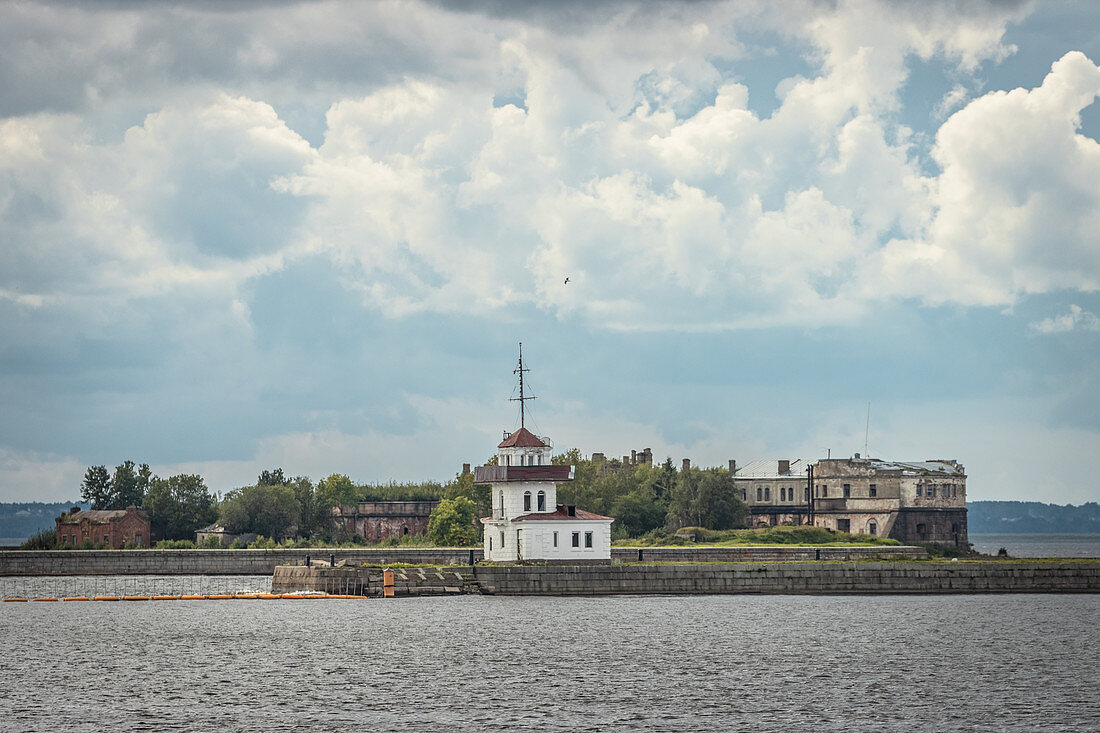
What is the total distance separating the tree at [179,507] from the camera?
134125 millimetres

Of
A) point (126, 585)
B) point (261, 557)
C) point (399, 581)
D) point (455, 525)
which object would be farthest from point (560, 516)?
point (126, 585)

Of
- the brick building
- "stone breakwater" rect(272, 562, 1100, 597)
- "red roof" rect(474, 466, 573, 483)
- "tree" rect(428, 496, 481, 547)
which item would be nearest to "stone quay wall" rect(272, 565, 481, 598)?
"stone breakwater" rect(272, 562, 1100, 597)

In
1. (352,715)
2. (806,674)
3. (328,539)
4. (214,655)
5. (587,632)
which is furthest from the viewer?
(328,539)

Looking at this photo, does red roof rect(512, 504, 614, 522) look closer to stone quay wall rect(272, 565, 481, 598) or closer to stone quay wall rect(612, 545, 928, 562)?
stone quay wall rect(272, 565, 481, 598)

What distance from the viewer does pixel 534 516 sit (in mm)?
84188

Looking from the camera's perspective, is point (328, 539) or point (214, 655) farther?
point (328, 539)

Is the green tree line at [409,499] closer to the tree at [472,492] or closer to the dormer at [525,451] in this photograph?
the tree at [472,492]

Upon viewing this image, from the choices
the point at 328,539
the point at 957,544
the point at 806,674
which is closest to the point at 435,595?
the point at 806,674

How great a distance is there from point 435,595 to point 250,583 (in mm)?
28260

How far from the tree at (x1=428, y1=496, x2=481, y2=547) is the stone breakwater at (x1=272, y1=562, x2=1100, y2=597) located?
31.4m

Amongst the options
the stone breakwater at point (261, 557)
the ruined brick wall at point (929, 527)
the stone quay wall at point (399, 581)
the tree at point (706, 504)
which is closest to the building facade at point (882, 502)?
the ruined brick wall at point (929, 527)

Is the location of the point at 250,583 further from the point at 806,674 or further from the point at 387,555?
the point at 806,674

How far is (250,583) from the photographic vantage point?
107 meters

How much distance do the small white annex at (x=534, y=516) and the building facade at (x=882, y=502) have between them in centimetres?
5205
